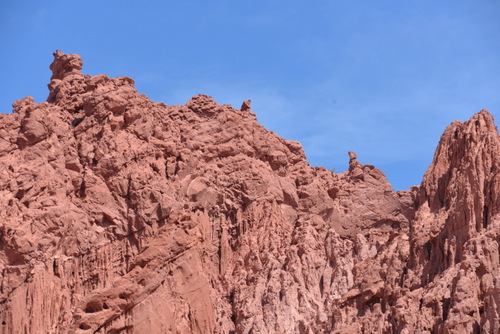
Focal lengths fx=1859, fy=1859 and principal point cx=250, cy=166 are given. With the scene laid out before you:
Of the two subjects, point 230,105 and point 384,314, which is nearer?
point 384,314

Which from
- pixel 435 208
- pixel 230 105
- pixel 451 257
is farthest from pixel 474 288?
pixel 230 105

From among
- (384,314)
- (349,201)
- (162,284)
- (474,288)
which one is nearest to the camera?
(474,288)

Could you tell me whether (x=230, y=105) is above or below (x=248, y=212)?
above

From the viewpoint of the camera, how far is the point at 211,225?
302 feet

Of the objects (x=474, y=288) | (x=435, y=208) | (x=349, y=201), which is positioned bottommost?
(x=474, y=288)

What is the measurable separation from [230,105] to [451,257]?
26437 mm

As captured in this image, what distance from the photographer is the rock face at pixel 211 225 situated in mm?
77500

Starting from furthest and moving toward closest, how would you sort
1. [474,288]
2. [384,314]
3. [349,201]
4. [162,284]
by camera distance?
[349,201], [162,284], [384,314], [474,288]

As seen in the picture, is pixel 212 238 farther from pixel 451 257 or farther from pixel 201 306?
pixel 451 257

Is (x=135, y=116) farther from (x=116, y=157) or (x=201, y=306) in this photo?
(x=201, y=306)

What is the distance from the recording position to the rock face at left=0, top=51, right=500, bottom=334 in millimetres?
77500

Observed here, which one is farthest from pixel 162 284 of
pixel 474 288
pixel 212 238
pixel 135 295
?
pixel 474 288

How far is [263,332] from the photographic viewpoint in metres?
85.5

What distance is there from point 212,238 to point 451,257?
1944 cm
